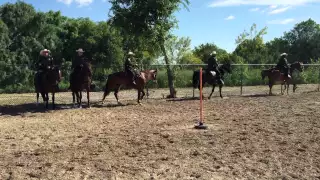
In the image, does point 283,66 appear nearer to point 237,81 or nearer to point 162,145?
point 237,81

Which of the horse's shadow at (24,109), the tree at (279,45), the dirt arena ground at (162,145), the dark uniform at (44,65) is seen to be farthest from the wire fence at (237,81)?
the tree at (279,45)

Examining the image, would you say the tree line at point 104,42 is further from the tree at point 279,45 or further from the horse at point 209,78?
the tree at point 279,45

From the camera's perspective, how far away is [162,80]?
31.2 metres

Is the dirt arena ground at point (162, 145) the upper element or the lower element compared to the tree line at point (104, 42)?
lower

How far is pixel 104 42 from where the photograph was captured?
135 feet

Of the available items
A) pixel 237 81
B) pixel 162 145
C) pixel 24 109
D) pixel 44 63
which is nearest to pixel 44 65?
pixel 44 63

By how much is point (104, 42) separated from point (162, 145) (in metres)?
32.7

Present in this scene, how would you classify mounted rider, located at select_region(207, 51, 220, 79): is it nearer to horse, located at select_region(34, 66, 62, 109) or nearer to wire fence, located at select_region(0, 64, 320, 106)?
wire fence, located at select_region(0, 64, 320, 106)

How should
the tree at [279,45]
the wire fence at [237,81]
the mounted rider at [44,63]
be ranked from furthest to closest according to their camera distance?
1. the tree at [279,45]
2. the wire fence at [237,81]
3. the mounted rider at [44,63]

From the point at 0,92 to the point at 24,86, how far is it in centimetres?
172

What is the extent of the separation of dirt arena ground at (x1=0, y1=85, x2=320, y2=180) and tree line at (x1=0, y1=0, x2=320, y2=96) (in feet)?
27.4

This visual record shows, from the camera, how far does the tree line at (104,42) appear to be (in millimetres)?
22781

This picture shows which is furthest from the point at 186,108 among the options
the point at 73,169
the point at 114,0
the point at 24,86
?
the point at 24,86

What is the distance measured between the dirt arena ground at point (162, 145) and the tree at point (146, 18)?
8.11 metres
